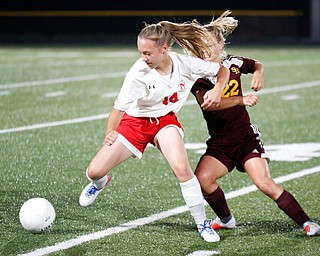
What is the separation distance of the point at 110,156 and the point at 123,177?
218 cm

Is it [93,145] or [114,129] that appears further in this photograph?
[93,145]

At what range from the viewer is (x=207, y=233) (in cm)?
596

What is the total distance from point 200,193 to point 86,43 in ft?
62.3

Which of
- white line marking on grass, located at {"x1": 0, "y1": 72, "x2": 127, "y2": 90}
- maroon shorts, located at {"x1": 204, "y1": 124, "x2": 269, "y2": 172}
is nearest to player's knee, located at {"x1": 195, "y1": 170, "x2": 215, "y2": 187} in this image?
maroon shorts, located at {"x1": 204, "y1": 124, "x2": 269, "y2": 172}

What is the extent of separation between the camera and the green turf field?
5.92 m

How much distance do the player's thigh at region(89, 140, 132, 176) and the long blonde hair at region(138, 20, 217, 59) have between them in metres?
0.78

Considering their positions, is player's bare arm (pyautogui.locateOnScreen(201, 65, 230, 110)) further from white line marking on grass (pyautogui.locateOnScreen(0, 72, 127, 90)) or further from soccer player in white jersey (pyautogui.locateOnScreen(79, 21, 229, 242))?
white line marking on grass (pyautogui.locateOnScreen(0, 72, 127, 90))

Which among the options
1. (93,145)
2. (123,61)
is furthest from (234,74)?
(123,61)

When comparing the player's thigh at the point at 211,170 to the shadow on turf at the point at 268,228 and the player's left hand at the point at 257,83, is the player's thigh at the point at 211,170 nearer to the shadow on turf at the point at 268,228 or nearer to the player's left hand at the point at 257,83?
the shadow on turf at the point at 268,228

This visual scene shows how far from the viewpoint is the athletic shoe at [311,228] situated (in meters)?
6.04

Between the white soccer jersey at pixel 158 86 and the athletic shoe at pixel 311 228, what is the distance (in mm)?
1193

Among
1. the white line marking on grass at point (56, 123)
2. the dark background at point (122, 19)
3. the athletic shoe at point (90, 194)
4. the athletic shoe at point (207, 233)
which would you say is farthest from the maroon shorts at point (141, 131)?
the dark background at point (122, 19)

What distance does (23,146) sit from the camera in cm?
973

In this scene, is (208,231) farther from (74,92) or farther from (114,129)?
(74,92)
